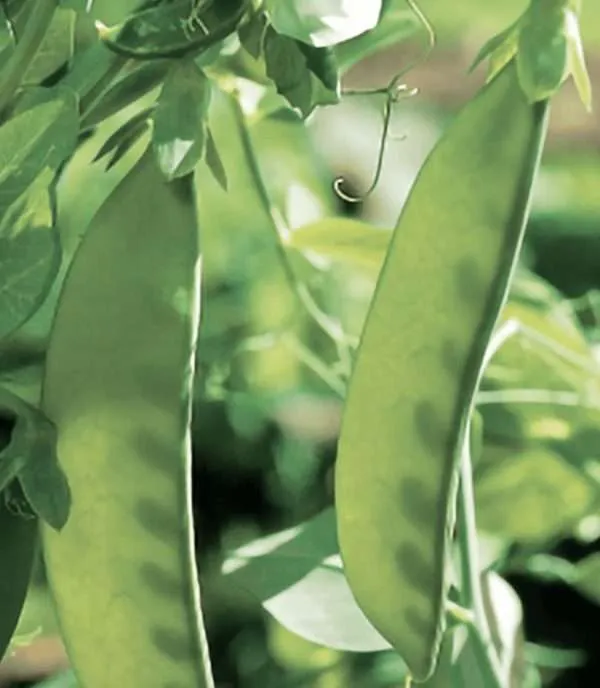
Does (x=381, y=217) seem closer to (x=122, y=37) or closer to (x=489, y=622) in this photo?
(x=489, y=622)

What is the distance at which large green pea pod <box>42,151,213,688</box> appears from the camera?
44cm

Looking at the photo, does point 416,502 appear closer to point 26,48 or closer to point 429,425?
point 429,425

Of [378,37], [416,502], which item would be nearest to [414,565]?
[416,502]

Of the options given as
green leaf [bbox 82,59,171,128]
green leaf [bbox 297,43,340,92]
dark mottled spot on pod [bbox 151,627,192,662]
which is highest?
green leaf [bbox 82,59,171,128]

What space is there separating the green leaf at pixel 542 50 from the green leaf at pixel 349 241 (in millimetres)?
192

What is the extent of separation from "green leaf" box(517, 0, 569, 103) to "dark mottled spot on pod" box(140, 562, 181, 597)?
0.20 meters

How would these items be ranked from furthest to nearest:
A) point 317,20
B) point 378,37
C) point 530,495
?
point 530,495 < point 378,37 < point 317,20

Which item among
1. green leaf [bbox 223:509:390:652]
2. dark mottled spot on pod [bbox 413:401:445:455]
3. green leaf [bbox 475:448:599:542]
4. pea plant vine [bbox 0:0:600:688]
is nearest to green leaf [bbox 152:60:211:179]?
pea plant vine [bbox 0:0:600:688]

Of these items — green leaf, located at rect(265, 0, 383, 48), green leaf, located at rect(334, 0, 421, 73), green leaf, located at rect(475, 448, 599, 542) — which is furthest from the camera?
green leaf, located at rect(475, 448, 599, 542)

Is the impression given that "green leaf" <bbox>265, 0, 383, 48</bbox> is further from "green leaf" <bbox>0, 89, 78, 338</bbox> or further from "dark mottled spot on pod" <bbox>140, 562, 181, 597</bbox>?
"dark mottled spot on pod" <bbox>140, 562, 181, 597</bbox>

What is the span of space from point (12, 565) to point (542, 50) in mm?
254

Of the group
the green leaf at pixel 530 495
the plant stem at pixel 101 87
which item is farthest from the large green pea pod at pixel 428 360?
the green leaf at pixel 530 495

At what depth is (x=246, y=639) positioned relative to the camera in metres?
0.82

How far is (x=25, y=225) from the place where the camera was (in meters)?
0.42
